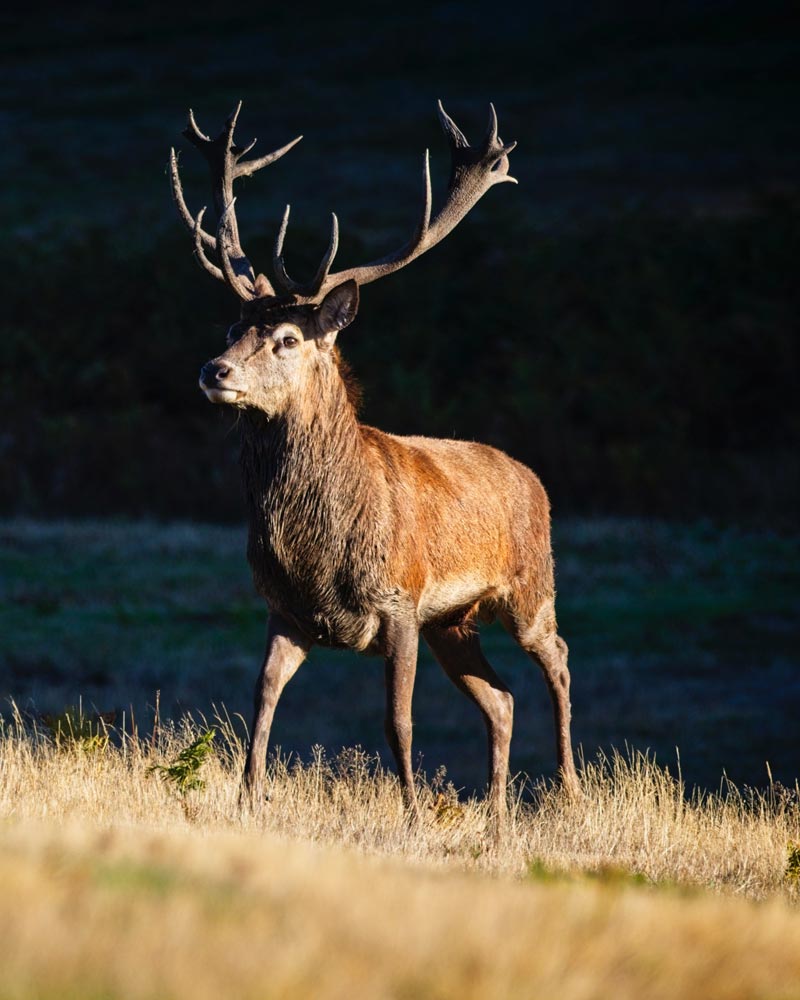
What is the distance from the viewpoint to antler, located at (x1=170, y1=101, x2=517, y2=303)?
838 centimetres

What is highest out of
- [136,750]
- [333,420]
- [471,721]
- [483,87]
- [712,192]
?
[483,87]

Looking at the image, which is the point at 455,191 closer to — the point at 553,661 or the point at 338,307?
the point at 338,307

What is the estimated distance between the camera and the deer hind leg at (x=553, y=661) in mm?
9820

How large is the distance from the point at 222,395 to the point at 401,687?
5.50 ft

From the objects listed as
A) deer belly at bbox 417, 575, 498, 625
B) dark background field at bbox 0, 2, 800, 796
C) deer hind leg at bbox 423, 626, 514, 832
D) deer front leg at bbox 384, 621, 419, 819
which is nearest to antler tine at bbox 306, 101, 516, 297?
deer belly at bbox 417, 575, 498, 625

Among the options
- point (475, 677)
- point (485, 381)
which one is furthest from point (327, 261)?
point (485, 381)

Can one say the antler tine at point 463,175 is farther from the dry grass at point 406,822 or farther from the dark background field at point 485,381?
the dark background field at point 485,381

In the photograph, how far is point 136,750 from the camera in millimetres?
8477

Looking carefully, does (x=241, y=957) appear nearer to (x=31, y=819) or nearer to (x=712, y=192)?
(x=31, y=819)

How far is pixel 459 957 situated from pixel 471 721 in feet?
45.3

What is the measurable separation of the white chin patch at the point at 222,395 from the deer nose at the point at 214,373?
39 mm

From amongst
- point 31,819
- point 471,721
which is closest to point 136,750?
point 31,819

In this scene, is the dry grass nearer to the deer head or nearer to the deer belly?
the deer belly

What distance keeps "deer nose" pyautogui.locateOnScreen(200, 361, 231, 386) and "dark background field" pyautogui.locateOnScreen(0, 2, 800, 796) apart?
832 centimetres
